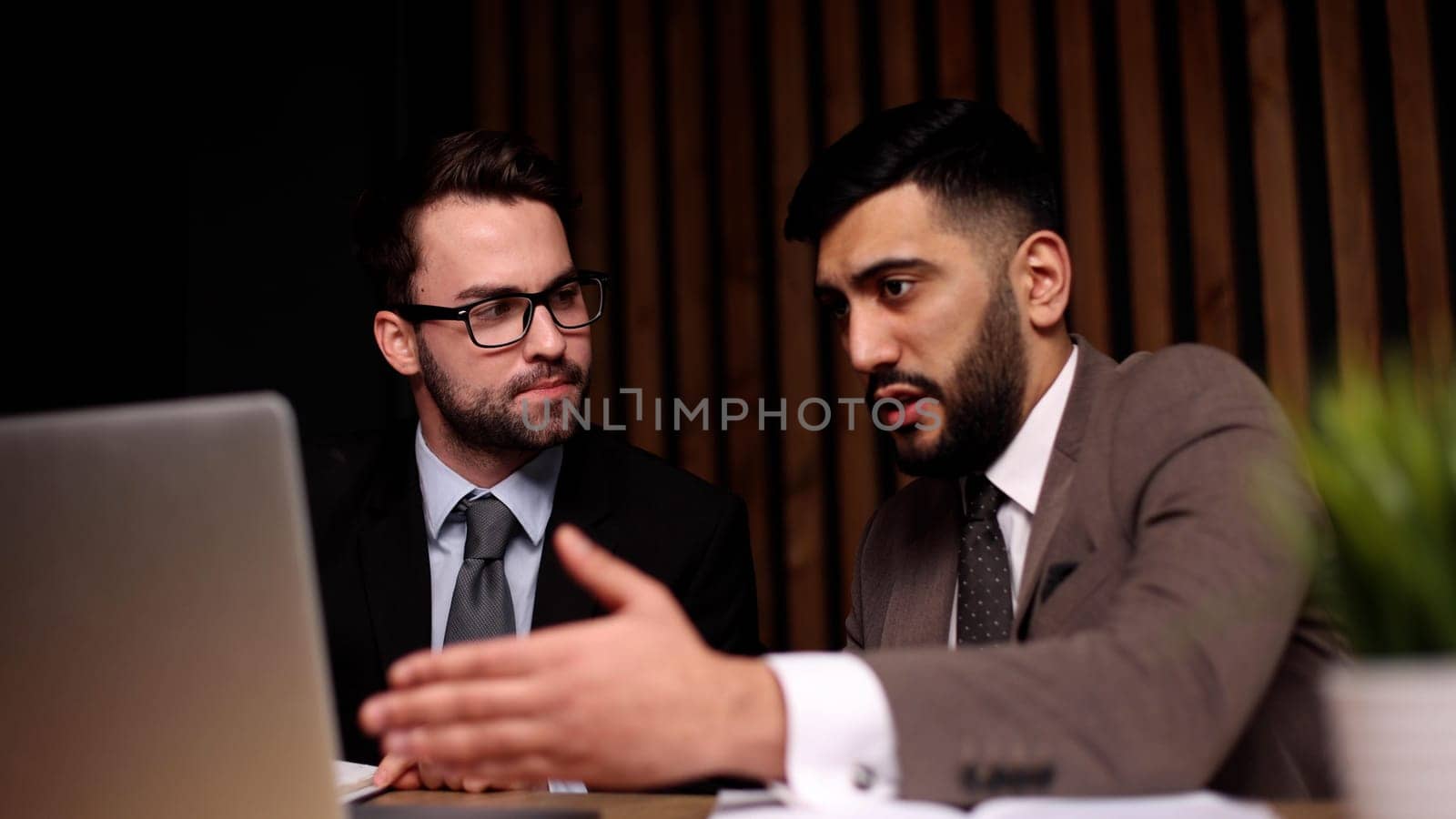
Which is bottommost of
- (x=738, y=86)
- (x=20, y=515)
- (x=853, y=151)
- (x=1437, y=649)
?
(x=1437, y=649)

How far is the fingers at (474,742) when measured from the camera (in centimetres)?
79

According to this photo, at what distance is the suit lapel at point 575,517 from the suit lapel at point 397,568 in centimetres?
21

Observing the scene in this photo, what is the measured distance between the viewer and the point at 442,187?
220 centimetres

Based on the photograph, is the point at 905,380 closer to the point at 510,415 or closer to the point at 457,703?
the point at 510,415

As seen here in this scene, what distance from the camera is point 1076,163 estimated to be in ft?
9.16

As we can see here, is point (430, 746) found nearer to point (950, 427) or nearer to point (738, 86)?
point (950, 427)

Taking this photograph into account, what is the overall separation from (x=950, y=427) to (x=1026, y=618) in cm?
32

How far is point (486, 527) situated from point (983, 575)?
92 centimetres

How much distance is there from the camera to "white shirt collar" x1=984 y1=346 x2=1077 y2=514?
158 centimetres

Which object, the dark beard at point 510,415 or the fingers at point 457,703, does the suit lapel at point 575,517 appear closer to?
the dark beard at point 510,415

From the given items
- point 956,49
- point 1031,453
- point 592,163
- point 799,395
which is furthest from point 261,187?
point 1031,453

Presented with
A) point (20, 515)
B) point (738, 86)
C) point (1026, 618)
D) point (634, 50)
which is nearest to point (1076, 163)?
point (738, 86)

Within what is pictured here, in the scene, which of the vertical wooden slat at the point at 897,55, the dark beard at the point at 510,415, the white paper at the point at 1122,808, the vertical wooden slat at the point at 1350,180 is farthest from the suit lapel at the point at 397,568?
the vertical wooden slat at the point at 1350,180

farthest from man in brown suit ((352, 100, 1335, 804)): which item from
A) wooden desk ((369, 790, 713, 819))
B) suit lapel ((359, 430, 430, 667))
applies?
suit lapel ((359, 430, 430, 667))
